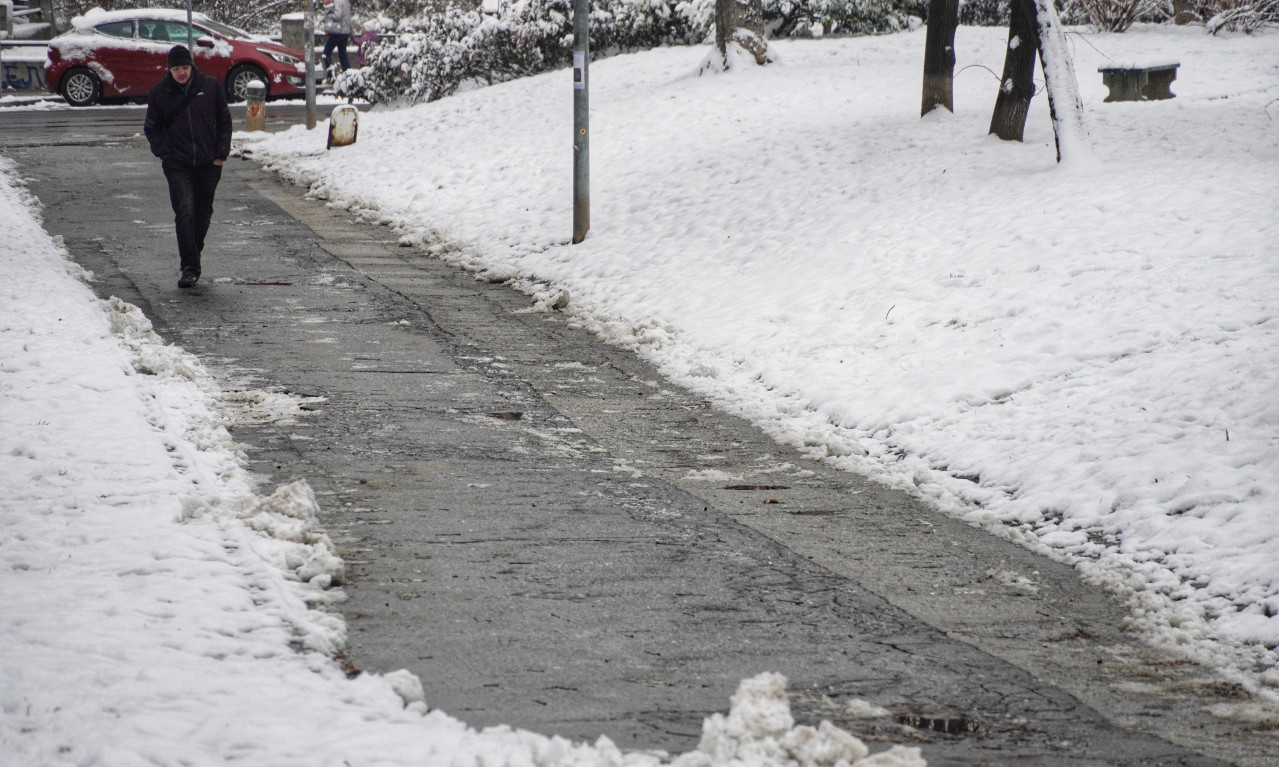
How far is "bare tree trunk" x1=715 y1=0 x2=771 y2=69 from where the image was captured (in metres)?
19.3

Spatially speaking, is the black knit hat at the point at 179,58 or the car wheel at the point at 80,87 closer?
the black knit hat at the point at 179,58

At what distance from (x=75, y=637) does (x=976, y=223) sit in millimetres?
7669

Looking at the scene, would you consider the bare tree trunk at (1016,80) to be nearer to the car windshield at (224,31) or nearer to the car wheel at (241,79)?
the car wheel at (241,79)

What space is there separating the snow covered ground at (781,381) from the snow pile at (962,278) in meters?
0.03

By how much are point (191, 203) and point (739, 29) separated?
1079 cm

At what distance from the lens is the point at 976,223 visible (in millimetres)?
10031

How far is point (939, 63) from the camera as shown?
14109mm

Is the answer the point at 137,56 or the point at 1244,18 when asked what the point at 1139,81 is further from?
the point at 137,56

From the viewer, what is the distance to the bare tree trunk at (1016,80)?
12.3 metres

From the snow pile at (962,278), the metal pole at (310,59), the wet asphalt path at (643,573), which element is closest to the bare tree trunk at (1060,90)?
the snow pile at (962,278)

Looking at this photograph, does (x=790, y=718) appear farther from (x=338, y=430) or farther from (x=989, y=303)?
(x=989, y=303)

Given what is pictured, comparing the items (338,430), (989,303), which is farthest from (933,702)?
(989,303)

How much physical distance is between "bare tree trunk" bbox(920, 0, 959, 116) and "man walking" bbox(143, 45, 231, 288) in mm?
7393

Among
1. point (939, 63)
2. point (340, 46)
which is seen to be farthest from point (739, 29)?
point (340, 46)
